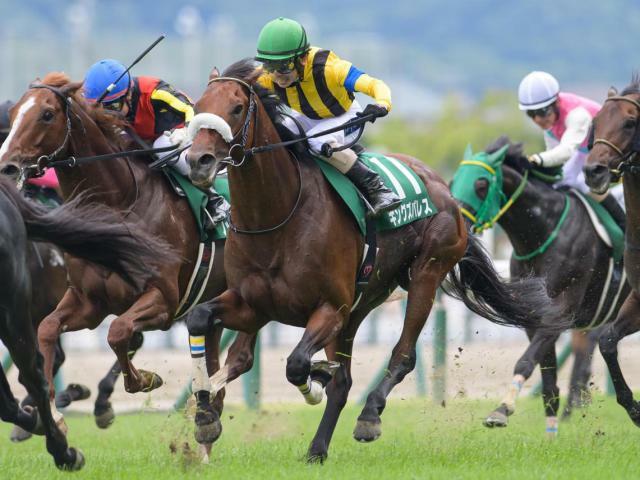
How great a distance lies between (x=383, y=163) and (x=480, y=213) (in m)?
2.03

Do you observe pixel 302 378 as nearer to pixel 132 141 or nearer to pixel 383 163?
pixel 383 163

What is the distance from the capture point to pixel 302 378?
6.21m

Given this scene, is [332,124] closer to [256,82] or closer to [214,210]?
[256,82]

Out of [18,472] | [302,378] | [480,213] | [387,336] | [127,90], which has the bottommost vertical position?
[387,336]

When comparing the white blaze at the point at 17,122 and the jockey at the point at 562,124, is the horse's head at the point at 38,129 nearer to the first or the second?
the white blaze at the point at 17,122

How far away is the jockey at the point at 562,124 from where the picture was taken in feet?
30.4

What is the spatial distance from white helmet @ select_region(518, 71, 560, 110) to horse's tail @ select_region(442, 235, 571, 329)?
176cm

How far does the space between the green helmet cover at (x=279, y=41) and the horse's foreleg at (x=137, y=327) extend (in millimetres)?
1544

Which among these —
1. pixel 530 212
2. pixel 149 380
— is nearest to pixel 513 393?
pixel 530 212

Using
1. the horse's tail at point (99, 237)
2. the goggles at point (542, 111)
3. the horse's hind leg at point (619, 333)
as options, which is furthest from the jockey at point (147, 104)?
the goggles at point (542, 111)

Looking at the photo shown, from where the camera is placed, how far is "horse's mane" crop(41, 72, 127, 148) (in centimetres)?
725

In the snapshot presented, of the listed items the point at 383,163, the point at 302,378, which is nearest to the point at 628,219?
the point at 383,163

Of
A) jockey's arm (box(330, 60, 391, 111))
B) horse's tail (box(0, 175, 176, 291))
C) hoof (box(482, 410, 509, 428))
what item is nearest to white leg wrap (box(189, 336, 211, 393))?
horse's tail (box(0, 175, 176, 291))

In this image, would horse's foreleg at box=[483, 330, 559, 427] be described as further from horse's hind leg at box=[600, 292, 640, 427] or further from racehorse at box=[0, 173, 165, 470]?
racehorse at box=[0, 173, 165, 470]
